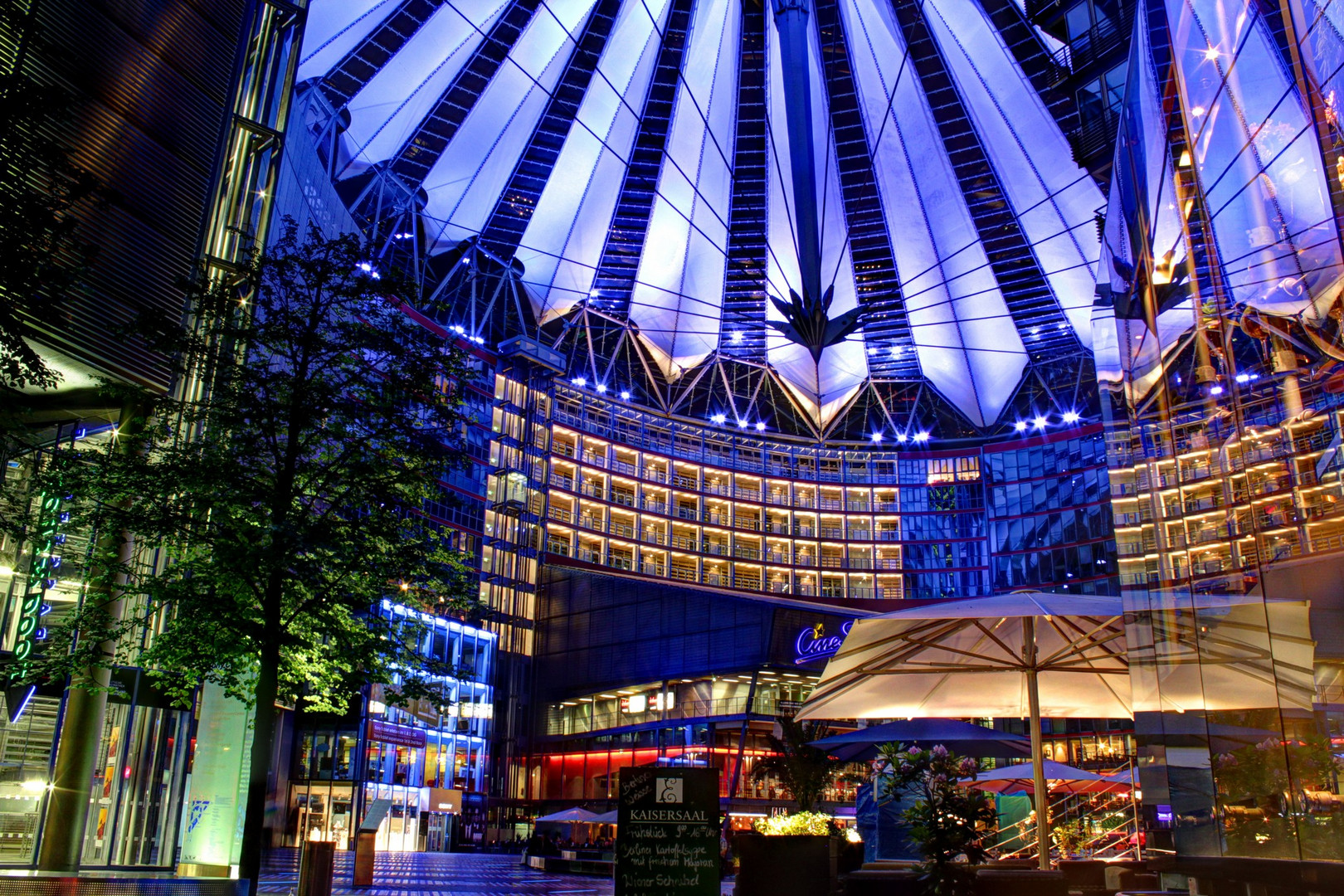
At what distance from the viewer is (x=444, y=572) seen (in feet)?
56.5

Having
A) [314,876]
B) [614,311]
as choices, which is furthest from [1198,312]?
[614,311]

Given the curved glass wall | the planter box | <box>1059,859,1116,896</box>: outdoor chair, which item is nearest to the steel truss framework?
the curved glass wall

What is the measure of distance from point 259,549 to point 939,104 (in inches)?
1827

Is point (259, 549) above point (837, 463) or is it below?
below

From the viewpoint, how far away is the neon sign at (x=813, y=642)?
54.4 m

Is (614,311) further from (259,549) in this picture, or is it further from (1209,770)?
(1209,770)

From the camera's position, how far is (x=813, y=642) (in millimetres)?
54656

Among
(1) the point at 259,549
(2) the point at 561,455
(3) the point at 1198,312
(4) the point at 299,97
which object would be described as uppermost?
(4) the point at 299,97

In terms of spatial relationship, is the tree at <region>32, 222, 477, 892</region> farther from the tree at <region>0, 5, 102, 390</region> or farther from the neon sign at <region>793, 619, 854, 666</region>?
the neon sign at <region>793, 619, 854, 666</region>

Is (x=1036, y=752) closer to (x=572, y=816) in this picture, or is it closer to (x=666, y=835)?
(x=666, y=835)

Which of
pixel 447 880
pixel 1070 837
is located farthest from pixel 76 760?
pixel 1070 837

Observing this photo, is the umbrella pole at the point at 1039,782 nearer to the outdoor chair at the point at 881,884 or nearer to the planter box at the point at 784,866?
the outdoor chair at the point at 881,884

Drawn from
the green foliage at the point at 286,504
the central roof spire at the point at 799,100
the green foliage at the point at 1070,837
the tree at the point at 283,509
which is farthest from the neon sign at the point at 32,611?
the central roof spire at the point at 799,100

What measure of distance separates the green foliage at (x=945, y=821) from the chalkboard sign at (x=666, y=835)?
8.36ft
